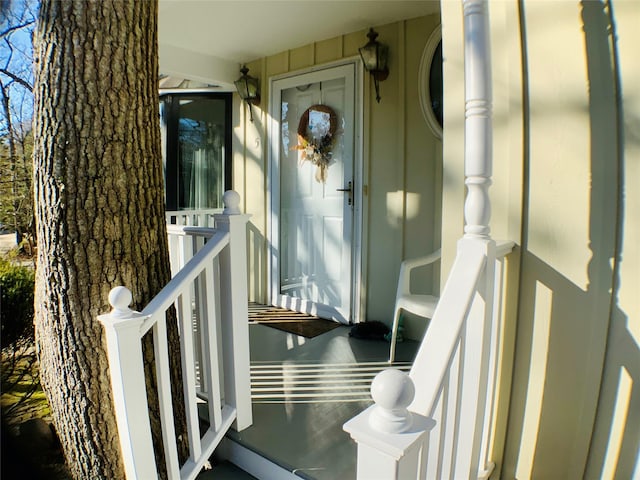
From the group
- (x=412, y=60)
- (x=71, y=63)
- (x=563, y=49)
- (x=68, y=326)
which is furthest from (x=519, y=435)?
(x=412, y=60)

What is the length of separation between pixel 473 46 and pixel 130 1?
135cm

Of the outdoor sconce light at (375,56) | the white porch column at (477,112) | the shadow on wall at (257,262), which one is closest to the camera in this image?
the white porch column at (477,112)

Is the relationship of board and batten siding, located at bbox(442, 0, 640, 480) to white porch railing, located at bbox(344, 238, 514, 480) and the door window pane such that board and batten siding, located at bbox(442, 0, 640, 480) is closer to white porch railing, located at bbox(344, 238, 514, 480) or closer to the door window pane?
white porch railing, located at bbox(344, 238, 514, 480)

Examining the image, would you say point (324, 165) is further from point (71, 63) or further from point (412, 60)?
point (71, 63)

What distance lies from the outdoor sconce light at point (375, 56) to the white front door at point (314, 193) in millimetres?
291

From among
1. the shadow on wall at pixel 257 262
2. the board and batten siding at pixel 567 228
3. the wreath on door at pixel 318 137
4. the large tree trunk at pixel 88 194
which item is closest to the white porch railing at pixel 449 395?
the board and batten siding at pixel 567 228

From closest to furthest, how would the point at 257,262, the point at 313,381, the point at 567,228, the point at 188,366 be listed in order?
the point at 567,228
the point at 188,366
the point at 313,381
the point at 257,262

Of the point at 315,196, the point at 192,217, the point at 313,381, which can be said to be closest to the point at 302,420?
the point at 313,381

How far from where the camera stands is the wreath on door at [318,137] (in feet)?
12.1

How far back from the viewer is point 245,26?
10.9 feet

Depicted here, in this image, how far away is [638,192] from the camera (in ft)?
3.88

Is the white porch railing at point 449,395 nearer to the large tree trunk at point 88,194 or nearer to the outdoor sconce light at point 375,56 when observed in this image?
the large tree trunk at point 88,194

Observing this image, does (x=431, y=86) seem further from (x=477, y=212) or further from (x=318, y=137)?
(x=477, y=212)

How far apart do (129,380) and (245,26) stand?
2.91 meters
